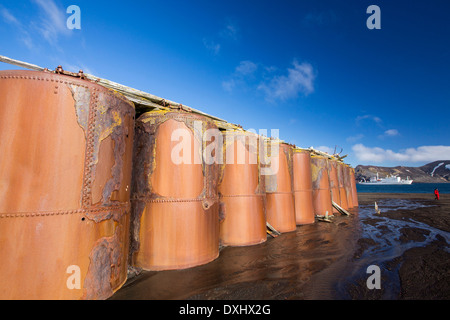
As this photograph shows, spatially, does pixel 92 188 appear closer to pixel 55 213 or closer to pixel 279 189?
pixel 55 213

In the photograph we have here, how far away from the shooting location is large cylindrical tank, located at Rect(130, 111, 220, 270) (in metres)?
4.87

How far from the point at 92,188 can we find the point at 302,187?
9925 mm

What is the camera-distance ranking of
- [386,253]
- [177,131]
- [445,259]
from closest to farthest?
[177,131], [445,259], [386,253]

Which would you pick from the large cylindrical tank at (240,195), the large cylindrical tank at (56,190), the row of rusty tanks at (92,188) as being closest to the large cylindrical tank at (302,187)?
the large cylindrical tank at (240,195)

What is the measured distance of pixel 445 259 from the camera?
19.1 ft

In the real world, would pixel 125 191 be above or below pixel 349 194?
above

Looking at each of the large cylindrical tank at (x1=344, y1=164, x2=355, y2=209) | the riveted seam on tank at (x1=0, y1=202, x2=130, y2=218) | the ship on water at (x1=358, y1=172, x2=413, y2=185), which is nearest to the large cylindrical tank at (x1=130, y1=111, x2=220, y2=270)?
the riveted seam on tank at (x1=0, y1=202, x2=130, y2=218)

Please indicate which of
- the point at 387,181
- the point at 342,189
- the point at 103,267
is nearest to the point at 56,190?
the point at 103,267

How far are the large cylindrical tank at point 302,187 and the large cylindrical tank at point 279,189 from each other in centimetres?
175

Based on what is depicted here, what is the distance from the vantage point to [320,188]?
13.4 m

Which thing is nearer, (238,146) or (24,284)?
(24,284)
